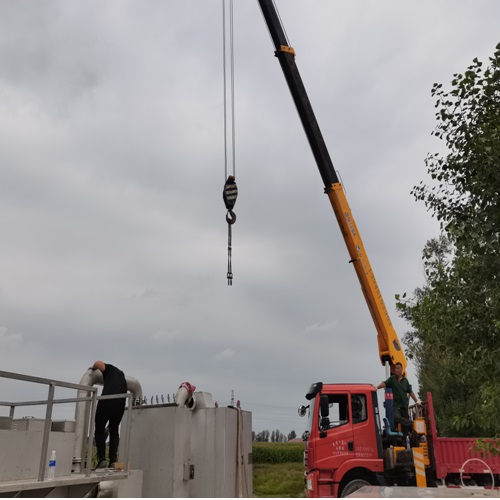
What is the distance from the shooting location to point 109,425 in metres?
9.37

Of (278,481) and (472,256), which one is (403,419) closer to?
(472,256)

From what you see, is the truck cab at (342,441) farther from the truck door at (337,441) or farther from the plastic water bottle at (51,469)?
the plastic water bottle at (51,469)

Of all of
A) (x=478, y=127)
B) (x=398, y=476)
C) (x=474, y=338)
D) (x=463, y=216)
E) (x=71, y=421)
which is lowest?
(x=398, y=476)

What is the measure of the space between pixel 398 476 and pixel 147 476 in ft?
16.7

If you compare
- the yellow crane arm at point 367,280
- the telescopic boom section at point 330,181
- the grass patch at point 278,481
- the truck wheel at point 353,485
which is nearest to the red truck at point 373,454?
the truck wheel at point 353,485

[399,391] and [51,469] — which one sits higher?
[399,391]

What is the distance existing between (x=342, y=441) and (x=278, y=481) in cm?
1448

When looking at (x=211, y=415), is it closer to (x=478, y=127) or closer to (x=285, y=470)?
(x=478, y=127)

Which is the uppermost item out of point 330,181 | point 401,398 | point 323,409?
point 330,181

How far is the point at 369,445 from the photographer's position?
1138 centimetres

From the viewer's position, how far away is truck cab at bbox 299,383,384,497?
11250 mm

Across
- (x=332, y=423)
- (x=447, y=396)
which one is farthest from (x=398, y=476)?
(x=447, y=396)

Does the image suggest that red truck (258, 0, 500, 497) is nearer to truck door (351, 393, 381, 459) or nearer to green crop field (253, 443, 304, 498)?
truck door (351, 393, 381, 459)

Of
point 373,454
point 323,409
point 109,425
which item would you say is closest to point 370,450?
point 373,454
